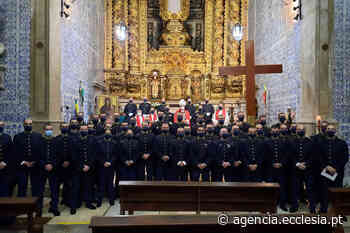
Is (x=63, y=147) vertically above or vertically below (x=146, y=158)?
above

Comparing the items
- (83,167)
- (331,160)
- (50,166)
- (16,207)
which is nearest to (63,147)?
(50,166)

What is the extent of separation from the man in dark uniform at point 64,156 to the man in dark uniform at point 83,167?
0.12 m

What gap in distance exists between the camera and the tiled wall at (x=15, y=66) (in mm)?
8312

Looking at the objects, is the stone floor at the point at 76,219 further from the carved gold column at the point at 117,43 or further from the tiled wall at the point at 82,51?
the carved gold column at the point at 117,43

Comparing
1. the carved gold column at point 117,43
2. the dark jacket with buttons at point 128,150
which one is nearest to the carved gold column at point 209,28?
the carved gold column at point 117,43

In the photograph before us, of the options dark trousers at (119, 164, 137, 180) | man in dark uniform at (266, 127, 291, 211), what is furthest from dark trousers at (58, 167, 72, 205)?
man in dark uniform at (266, 127, 291, 211)

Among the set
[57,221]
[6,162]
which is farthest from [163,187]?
[6,162]

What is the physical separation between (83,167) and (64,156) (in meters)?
0.46

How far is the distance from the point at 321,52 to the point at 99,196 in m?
7.00

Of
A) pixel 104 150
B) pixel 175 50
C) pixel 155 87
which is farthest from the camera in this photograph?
pixel 175 50

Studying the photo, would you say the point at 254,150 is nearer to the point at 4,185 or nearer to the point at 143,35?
the point at 4,185

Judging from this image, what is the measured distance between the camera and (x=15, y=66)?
8320mm

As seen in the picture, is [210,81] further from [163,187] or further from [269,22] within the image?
[163,187]

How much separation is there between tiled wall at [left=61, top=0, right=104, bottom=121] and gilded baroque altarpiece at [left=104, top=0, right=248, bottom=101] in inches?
47.3
